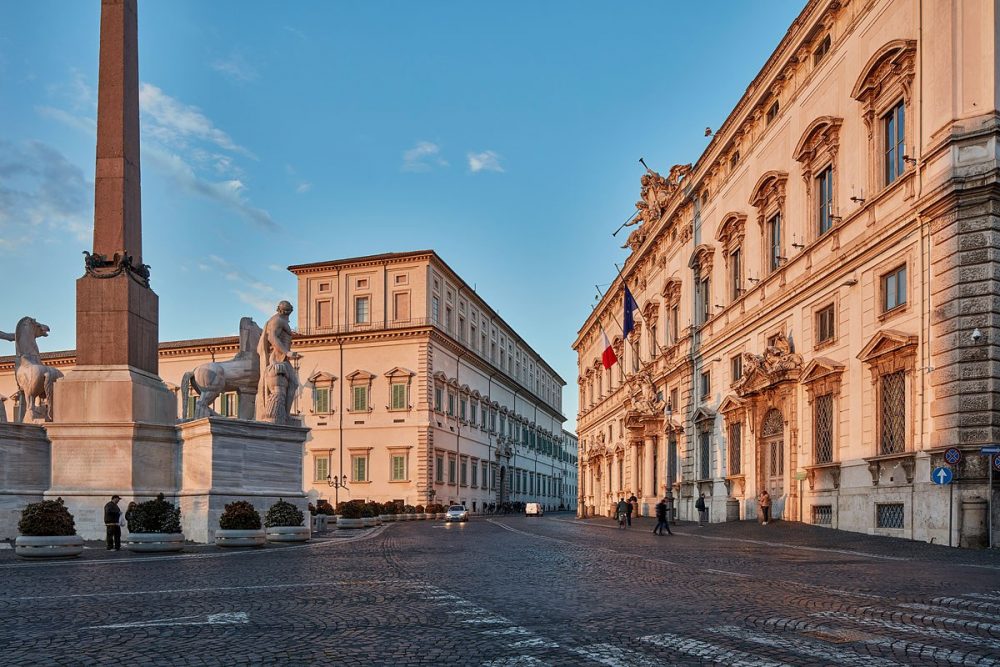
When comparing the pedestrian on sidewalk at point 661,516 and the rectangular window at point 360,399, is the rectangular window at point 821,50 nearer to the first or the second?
the pedestrian on sidewalk at point 661,516

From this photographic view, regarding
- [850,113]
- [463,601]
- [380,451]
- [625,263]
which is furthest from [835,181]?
[380,451]

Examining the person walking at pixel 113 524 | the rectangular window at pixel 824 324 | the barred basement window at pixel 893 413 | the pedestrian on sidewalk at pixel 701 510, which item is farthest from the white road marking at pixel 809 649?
the pedestrian on sidewalk at pixel 701 510

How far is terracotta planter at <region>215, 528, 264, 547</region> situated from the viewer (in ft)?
63.2

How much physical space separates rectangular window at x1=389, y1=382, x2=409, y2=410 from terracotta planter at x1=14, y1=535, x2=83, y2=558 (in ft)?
164

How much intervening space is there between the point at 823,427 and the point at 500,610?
66.5ft

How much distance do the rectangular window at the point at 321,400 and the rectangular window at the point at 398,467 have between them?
6365mm

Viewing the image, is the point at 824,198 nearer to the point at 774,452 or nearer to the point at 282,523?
the point at 774,452

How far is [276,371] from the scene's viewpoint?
23141mm

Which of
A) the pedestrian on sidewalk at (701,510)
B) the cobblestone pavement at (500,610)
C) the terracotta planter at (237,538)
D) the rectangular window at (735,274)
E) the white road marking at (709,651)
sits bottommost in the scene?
the pedestrian on sidewalk at (701,510)

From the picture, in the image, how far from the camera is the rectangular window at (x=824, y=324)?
27.4m

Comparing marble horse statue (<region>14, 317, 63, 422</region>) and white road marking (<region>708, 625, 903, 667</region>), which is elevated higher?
marble horse statue (<region>14, 317, 63, 422</region>)

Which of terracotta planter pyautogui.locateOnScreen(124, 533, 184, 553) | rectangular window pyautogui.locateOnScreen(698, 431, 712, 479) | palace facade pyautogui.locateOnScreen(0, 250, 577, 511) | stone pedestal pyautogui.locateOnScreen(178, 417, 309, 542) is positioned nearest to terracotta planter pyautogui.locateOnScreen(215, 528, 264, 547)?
stone pedestal pyautogui.locateOnScreen(178, 417, 309, 542)

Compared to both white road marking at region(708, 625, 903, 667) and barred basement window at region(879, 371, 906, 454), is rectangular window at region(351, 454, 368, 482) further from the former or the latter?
white road marking at region(708, 625, 903, 667)

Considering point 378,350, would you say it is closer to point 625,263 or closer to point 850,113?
point 625,263
